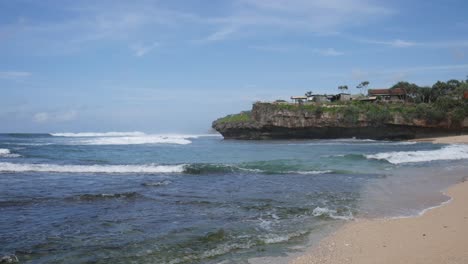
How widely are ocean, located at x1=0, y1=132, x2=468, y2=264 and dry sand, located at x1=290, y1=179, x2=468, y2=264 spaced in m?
0.57

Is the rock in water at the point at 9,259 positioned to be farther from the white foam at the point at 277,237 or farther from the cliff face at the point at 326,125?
the cliff face at the point at 326,125

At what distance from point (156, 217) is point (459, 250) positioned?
6733 millimetres

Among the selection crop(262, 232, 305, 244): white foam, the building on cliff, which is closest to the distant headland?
the building on cliff

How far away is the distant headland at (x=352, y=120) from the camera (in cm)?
5278

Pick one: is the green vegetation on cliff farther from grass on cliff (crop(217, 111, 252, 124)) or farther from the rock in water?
the rock in water

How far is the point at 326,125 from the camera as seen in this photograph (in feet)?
186

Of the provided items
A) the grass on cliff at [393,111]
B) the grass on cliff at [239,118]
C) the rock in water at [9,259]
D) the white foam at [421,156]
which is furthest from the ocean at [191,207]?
the grass on cliff at [239,118]

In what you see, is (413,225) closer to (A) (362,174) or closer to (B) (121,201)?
→ (B) (121,201)

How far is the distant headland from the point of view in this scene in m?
52.8

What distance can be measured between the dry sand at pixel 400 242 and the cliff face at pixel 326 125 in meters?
46.4

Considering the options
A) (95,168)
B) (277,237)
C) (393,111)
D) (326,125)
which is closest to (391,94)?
(393,111)

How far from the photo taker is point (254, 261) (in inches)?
267

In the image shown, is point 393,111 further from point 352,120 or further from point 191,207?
point 191,207

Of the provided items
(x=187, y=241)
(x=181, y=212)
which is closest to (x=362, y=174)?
(x=181, y=212)
